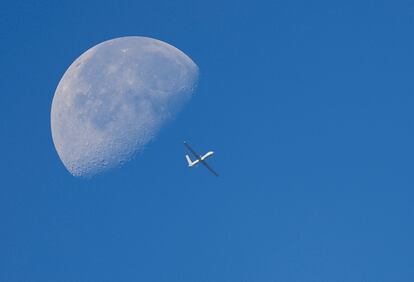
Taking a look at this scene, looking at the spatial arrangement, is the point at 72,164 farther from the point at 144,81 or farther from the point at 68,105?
the point at 144,81

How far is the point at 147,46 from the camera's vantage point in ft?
291

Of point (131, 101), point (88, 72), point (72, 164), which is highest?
point (88, 72)

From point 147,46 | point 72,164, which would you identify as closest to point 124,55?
point 147,46

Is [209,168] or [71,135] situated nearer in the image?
[71,135]

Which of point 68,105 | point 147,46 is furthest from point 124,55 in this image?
point 68,105

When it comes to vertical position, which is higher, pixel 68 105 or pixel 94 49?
pixel 94 49

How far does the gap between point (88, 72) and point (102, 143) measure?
996 cm

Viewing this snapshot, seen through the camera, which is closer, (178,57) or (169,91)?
(169,91)

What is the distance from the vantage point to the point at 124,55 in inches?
3403

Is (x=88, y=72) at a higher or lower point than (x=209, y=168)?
higher

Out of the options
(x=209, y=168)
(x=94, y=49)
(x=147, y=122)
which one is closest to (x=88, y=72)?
(x=94, y=49)

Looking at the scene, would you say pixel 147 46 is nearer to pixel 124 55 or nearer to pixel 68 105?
pixel 124 55

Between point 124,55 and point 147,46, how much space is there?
3.88 m

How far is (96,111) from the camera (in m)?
83.5
